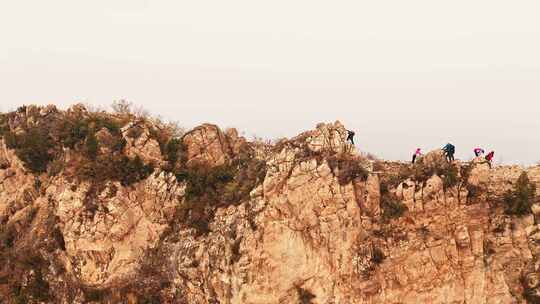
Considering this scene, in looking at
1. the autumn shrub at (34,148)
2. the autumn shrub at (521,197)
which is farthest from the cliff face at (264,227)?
the autumn shrub at (34,148)

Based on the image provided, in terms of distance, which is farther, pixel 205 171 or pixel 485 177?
pixel 205 171

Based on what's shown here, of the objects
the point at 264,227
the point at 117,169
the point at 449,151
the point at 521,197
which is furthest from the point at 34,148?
the point at 521,197

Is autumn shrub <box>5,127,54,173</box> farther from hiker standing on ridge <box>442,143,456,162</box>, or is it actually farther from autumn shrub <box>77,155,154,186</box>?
hiker standing on ridge <box>442,143,456,162</box>

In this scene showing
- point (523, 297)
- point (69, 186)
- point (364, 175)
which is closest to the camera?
point (523, 297)

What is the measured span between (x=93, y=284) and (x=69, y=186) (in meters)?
7.60

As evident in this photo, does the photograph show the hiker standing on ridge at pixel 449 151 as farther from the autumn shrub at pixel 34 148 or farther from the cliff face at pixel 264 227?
the autumn shrub at pixel 34 148

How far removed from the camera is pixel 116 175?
1310 inches

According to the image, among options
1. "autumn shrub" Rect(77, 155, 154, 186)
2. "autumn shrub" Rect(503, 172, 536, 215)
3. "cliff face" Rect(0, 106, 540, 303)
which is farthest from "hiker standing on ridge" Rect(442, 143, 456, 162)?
"autumn shrub" Rect(77, 155, 154, 186)

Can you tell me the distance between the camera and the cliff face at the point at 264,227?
93.1 ft

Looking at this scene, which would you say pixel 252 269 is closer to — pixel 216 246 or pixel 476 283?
pixel 216 246

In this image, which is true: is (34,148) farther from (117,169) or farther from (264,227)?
(264,227)

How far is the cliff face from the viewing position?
28391 millimetres

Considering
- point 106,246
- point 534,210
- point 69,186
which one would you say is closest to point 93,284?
point 106,246

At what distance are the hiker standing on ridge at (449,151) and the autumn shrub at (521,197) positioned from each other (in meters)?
4.23
